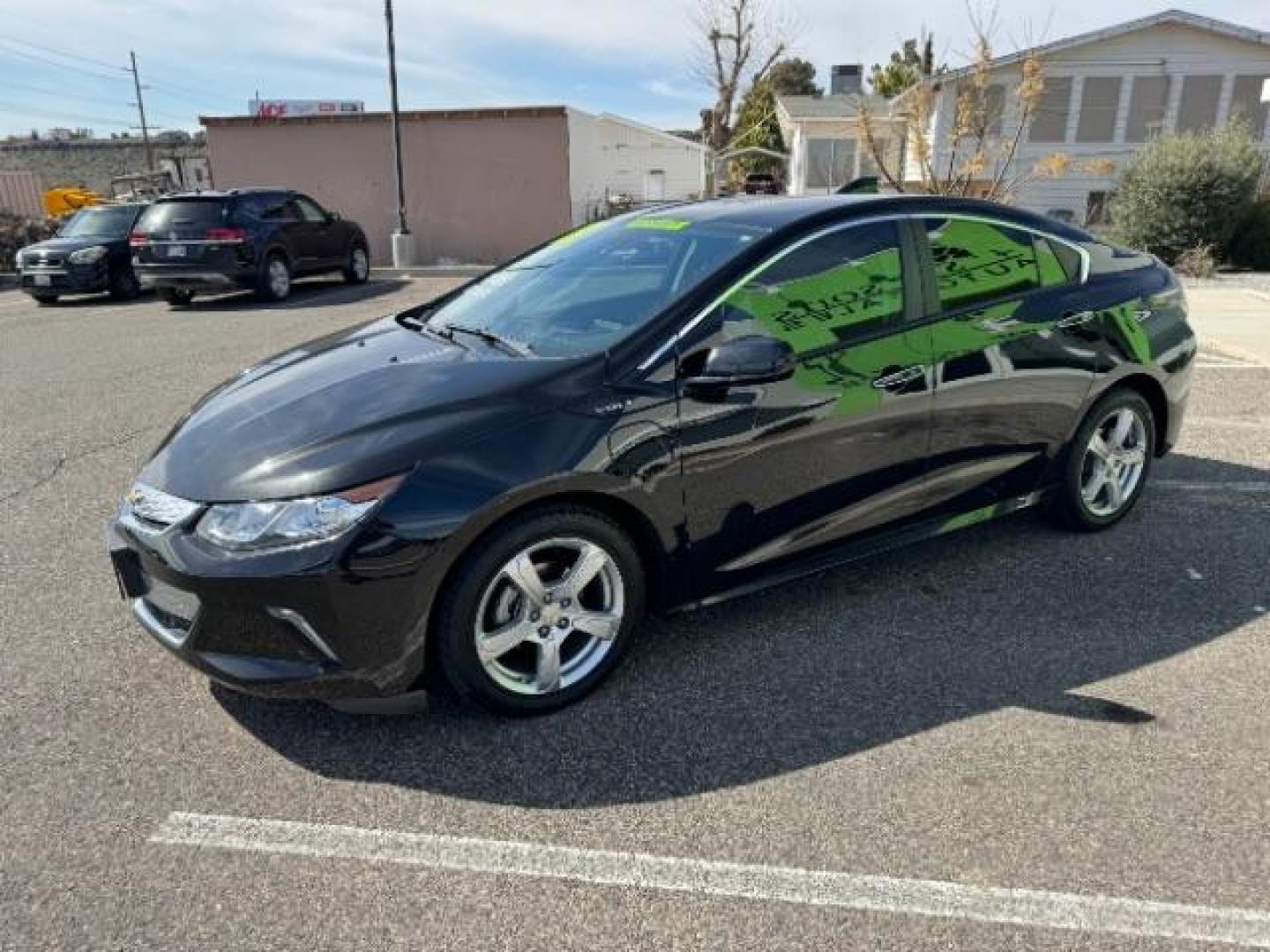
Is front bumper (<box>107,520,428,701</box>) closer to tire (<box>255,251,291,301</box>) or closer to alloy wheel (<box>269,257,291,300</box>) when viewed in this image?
tire (<box>255,251,291,301</box>)

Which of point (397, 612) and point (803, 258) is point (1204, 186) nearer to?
point (803, 258)

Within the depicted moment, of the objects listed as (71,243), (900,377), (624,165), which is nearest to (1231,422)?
(900,377)

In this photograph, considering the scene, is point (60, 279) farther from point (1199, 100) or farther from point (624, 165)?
point (1199, 100)

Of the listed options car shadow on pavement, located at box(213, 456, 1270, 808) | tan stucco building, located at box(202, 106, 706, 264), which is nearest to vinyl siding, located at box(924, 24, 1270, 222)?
tan stucco building, located at box(202, 106, 706, 264)

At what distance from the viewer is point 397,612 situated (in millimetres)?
2605

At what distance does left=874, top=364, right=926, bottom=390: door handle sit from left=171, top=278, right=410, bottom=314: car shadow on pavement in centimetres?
1214

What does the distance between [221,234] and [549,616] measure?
12.8 m

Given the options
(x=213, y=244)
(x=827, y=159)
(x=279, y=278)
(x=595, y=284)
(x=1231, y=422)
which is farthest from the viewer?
(x=827, y=159)

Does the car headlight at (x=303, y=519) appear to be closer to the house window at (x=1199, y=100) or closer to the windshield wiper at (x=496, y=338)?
the windshield wiper at (x=496, y=338)

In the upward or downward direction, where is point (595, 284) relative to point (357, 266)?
upward

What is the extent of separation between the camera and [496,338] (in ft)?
11.1

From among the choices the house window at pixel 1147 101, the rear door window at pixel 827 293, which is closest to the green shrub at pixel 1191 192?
the house window at pixel 1147 101

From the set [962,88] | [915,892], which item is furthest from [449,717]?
[962,88]

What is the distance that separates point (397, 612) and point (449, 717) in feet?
1.70
